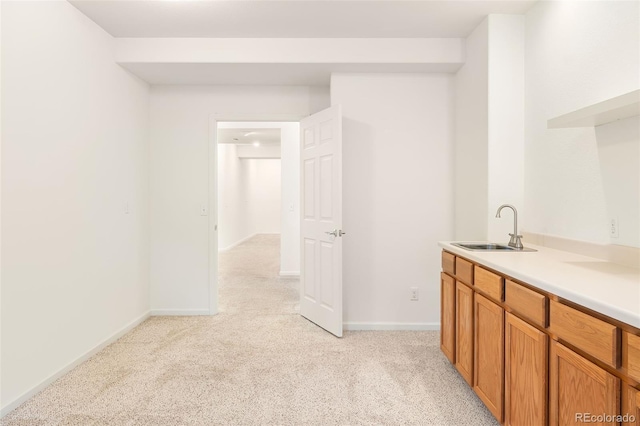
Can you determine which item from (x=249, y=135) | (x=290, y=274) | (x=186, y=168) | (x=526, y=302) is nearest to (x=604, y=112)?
(x=526, y=302)

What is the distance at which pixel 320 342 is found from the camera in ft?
9.71

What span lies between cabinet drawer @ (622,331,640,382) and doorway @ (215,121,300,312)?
3301 mm

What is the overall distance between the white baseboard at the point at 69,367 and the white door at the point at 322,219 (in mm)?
1600

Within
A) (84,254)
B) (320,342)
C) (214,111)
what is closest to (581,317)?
(320,342)

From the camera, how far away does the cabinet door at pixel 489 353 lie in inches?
68.2

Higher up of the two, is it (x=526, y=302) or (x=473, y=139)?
(x=473, y=139)

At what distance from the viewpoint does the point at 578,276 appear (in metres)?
1.47

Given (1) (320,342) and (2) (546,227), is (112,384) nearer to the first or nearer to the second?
(1) (320,342)

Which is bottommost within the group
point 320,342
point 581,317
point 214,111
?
point 320,342

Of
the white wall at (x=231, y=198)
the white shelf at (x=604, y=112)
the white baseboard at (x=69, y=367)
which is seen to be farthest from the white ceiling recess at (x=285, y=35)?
the white wall at (x=231, y=198)

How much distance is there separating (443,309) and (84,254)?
267 centimetres

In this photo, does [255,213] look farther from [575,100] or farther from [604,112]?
[604,112]

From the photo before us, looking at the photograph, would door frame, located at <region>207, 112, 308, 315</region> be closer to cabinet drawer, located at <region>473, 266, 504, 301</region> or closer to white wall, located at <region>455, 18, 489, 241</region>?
white wall, located at <region>455, 18, 489, 241</region>

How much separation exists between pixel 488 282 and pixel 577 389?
2.20 ft
